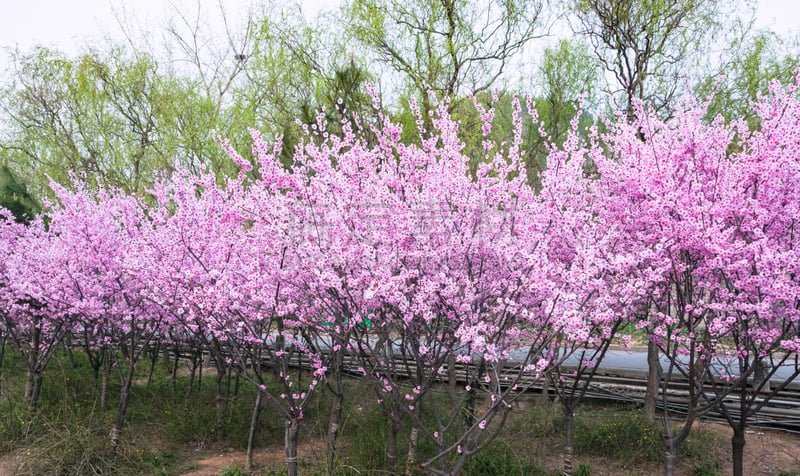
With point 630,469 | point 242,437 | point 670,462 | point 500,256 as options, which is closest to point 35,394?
point 242,437

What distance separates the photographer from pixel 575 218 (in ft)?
16.3

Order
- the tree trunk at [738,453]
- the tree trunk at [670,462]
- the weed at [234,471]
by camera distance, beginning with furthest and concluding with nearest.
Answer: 1. the weed at [234,471]
2. the tree trunk at [738,453]
3. the tree trunk at [670,462]

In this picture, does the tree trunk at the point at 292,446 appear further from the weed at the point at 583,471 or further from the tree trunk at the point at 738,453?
the tree trunk at the point at 738,453

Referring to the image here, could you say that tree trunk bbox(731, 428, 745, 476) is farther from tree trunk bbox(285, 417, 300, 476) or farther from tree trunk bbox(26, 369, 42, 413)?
tree trunk bbox(26, 369, 42, 413)

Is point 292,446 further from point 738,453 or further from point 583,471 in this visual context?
point 738,453

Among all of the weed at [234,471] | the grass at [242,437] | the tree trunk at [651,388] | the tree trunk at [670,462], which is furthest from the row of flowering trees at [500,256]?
the tree trunk at [651,388]

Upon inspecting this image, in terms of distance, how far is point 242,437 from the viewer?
27.5 feet

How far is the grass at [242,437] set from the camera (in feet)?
21.9

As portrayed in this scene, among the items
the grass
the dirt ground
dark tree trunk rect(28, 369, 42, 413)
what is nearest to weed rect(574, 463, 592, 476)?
the grass

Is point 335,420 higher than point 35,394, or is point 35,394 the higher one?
point 335,420

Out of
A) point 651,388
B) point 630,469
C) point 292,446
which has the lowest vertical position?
point 630,469

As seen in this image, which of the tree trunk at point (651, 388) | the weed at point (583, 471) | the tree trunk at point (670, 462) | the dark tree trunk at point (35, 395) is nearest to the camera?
the tree trunk at point (670, 462)

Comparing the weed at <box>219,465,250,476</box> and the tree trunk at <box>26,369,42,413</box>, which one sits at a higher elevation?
the tree trunk at <box>26,369,42,413</box>

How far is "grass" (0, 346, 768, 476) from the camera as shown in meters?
6.68
